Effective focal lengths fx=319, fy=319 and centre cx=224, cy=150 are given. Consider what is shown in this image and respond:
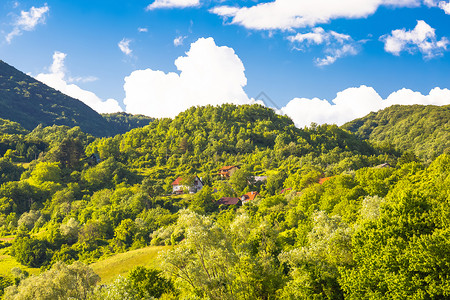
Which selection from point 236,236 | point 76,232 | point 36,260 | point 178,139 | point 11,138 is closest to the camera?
point 236,236

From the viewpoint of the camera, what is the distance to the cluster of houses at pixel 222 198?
3720 inches

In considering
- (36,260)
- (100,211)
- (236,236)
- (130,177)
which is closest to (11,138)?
(130,177)

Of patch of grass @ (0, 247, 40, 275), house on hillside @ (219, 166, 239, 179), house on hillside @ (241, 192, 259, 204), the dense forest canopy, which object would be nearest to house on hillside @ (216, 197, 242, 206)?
the dense forest canopy

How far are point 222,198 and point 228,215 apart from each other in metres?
26.0

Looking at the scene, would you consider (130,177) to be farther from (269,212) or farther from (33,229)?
(269,212)

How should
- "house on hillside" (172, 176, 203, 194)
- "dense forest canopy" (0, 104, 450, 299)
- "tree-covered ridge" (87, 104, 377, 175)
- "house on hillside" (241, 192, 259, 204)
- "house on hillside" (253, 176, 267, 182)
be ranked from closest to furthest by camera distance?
"dense forest canopy" (0, 104, 450, 299)
"house on hillside" (241, 192, 259, 204)
"house on hillside" (172, 176, 203, 194)
"house on hillside" (253, 176, 267, 182)
"tree-covered ridge" (87, 104, 377, 175)

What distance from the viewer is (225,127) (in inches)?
6816

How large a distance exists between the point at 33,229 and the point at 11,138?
84949mm

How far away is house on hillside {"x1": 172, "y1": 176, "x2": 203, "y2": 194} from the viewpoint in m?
112

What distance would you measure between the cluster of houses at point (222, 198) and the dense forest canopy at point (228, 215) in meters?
2.18

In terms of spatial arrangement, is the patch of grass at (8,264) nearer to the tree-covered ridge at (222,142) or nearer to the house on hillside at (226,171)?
the tree-covered ridge at (222,142)

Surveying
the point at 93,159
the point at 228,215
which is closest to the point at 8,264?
the point at 228,215

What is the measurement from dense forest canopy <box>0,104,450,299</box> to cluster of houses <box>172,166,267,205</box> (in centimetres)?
218

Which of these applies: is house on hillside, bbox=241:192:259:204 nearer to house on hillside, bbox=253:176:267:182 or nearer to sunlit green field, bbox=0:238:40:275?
house on hillside, bbox=253:176:267:182
